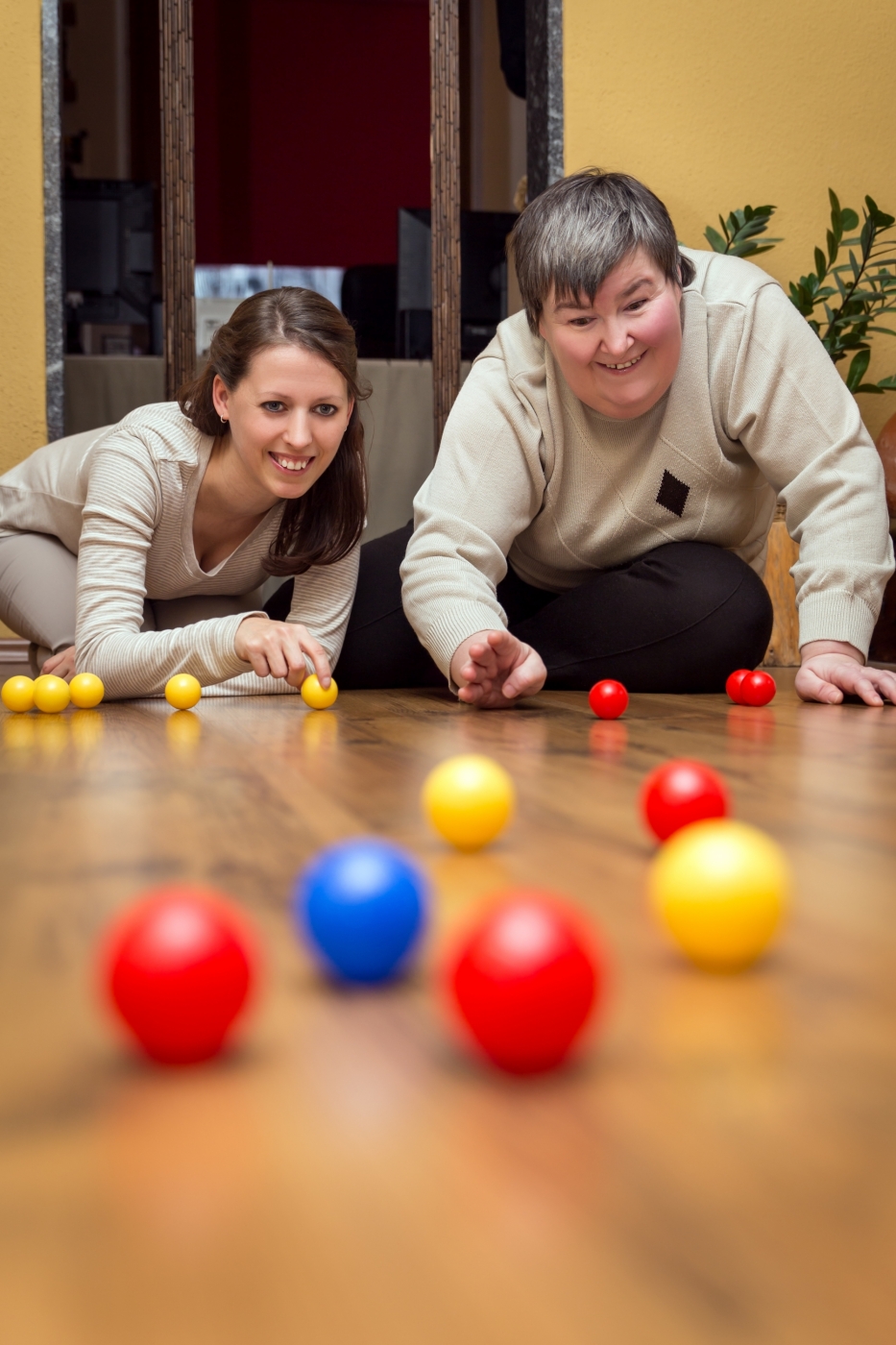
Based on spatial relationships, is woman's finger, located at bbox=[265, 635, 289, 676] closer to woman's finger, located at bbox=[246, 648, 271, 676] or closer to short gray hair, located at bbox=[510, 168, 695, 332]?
woman's finger, located at bbox=[246, 648, 271, 676]

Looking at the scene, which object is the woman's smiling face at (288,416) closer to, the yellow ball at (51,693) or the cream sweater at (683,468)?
the cream sweater at (683,468)

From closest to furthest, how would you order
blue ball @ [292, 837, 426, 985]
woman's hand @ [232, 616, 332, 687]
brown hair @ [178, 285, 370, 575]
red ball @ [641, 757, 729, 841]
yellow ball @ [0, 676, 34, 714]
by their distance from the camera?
blue ball @ [292, 837, 426, 985] → red ball @ [641, 757, 729, 841] → woman's hand @ [232, 616, 332, 687] → yellow ball @ [0, 676, 34, 714] → brown hair @ [178, 285, 370, 575]

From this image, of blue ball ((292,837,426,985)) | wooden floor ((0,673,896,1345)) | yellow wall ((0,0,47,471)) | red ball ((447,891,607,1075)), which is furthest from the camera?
yellow wall ((0,0,47,471))

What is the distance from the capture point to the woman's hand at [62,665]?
88.7 inches

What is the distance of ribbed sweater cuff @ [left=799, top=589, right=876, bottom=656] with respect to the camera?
1.86m

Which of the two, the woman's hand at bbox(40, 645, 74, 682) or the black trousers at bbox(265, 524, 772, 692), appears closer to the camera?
the black trousers at bbox(265, 524, 772, 692)

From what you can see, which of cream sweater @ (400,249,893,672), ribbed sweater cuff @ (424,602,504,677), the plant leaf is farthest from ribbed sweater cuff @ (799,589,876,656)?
the plant leaf

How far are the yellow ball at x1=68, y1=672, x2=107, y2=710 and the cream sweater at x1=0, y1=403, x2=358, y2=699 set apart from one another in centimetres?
4

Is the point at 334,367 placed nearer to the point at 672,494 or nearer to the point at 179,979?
the point at 672,494

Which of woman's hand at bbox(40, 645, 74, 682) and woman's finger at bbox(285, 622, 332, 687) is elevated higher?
woman's finger at bbox(285, 622, 332, 687)

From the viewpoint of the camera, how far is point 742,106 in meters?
3.66

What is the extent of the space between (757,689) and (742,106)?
250 cm

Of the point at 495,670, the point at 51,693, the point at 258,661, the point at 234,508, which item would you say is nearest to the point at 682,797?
the point at 495,670

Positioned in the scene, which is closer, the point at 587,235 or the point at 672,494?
the point at 587,235
